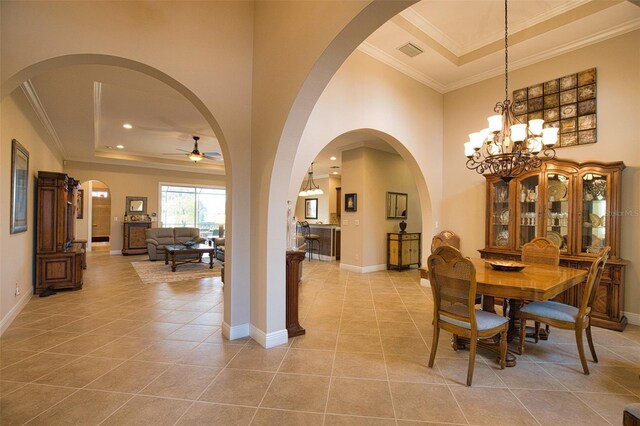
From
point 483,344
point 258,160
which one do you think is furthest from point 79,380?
point 483,344

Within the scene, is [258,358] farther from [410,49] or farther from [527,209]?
[410,49]

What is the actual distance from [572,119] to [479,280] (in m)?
3.37

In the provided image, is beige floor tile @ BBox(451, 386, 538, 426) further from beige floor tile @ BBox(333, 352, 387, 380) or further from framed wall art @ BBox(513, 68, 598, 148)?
framed wall art @ BBox(513, 68, 598, 148)

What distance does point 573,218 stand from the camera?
3.84 metres

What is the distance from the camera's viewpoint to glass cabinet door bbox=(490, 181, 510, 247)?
4473 millimetres

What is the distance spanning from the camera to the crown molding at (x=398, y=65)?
434cm

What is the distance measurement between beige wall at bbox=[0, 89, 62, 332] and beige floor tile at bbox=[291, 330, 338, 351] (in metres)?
3.22

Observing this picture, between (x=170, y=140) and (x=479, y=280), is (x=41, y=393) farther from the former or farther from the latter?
(x=170, y=140)

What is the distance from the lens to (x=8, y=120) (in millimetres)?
3391

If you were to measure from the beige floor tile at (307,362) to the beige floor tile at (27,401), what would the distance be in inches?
62.2

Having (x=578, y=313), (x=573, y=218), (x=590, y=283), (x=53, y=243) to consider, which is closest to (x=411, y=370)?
(x=578, y=313)

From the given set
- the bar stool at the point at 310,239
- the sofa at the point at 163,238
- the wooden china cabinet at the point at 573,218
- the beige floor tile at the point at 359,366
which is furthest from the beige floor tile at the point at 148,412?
the bar stool at the point at 310,239

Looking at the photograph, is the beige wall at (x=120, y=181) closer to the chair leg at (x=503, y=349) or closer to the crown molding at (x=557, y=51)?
the crown molding at (x=557, y=51)

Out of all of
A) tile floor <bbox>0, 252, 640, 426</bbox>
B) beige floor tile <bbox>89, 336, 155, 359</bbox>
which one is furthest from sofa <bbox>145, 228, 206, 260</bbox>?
beige floor tile <bbox>89, 336, 155, 359</bbox>
